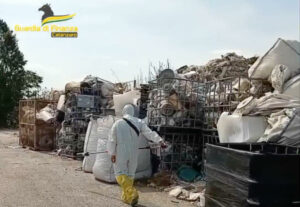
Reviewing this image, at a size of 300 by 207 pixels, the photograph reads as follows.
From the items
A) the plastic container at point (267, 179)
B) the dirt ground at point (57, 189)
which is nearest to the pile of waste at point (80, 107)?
the dirt ground at point (57, 189)

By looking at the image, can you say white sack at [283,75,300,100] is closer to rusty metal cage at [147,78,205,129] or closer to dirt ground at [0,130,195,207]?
rusty metal cage at [147,78,205,129]

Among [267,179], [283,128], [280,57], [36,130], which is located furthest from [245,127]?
[36,130]

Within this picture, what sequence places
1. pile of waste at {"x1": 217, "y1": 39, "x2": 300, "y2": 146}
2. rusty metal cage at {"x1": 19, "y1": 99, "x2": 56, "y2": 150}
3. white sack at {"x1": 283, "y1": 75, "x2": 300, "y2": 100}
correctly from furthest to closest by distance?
1. rusty metal cage at {"x1": 19, "y1": 99, "x2": 56, "y2": 150}
2. white sack at {"x1": 283, "y1": 75, "x2": 300, "y2": 100}
3. pile of waste at {"x1": 217, "y1": 39, "x2": 300, "y2": 146}

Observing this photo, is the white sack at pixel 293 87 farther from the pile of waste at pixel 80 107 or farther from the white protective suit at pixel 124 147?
the pile of waste at pixel 80 107

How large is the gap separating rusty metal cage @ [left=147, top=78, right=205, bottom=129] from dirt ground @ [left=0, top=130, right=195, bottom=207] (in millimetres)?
1471

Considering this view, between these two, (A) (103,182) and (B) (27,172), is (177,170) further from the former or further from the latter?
(B) (27,172)

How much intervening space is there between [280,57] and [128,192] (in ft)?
10.6

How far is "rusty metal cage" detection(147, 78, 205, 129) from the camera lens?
7355mm

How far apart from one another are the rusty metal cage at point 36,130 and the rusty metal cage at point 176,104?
19.9 feet

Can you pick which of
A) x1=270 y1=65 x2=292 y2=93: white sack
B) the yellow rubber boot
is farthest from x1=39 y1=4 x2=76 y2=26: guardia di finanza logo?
x1=270 y1=65 x2=292 y2=93: white sack

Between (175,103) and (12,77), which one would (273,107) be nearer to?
(175,103)

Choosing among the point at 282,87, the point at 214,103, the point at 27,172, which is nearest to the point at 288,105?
the point at 282,87

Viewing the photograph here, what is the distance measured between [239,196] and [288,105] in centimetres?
274

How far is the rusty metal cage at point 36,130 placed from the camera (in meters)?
12.6
